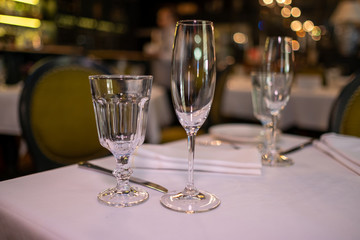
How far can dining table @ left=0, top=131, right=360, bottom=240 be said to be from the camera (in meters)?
0.43

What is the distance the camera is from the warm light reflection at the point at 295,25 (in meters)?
6.99

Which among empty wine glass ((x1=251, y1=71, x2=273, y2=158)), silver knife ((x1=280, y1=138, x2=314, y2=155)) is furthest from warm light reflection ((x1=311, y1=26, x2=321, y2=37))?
empty wine glass ((x1=251, y1=71, x2=273, y2=158))

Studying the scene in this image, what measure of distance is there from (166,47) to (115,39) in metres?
3.50

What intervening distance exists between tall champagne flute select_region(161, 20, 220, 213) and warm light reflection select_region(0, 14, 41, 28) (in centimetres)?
681

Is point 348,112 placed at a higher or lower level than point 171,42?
lower

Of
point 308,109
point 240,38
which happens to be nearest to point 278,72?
point 308,109

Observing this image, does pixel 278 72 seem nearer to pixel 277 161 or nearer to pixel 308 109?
pixel 277 161

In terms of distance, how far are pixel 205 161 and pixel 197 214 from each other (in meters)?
0.21

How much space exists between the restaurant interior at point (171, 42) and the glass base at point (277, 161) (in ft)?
3.64

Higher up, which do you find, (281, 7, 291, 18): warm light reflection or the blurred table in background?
(281, 7, 291, 18): warm light reflection

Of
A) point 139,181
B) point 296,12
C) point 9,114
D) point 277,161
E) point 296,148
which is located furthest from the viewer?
point 296,12

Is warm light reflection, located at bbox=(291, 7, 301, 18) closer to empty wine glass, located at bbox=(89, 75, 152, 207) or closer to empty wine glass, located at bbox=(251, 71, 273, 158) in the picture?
empty wine glass, located at bbox=(251, 71, 273, 158)

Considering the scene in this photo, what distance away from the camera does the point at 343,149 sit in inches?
30.3

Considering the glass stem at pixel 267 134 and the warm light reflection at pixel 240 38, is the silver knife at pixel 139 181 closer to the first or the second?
the glass stem at pixel 267 134
